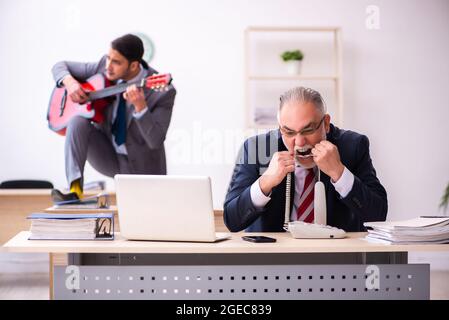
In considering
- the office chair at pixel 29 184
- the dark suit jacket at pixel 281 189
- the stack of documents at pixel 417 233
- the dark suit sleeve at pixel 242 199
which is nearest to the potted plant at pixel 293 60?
the office chair at pixel 29 184

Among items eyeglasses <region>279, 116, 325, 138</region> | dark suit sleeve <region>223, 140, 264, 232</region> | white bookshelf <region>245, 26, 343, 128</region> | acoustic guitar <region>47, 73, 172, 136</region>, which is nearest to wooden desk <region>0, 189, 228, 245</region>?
acoustic guitar <region>47, 73, 172, 136</region>

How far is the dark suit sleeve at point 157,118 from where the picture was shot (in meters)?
4.78

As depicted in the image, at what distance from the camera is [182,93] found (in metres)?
5.11

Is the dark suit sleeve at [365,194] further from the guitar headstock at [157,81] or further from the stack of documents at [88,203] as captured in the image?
the guitar headstock at [157,81]

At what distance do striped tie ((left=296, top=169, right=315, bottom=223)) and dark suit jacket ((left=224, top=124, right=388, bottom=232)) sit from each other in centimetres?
6

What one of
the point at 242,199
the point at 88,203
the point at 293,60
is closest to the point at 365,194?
the point at 242,199

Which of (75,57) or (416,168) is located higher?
(75,57)

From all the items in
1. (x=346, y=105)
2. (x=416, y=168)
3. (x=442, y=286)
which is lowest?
(x=442, y=286)

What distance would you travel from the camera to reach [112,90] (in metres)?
4.66

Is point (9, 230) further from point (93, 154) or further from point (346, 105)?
point (346, 105)
